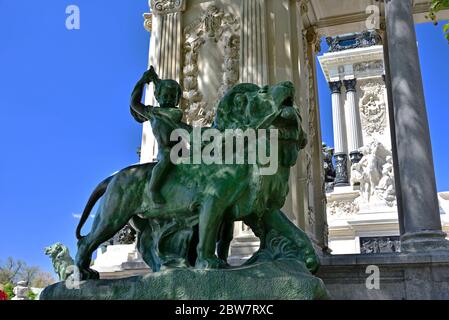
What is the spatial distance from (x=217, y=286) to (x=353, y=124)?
1893 centimetres

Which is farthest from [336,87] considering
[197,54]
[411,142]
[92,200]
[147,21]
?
[92,200]

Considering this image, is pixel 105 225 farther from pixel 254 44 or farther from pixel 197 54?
pixel 197 54

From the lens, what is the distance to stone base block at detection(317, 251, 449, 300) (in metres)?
7.22

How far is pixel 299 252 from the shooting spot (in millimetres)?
3633

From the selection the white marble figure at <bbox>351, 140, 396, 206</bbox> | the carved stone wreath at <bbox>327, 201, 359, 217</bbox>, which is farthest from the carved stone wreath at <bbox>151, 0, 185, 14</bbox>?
the white marble figure at <bbox>351, 140, 396, 206</bbox>

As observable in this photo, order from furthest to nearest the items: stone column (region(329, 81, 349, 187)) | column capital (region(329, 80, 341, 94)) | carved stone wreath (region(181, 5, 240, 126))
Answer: column capital (region(329, 80, 341, 94)), stone column (region(329, 81, 349, 187)), carved stone wreath (region(181, 5, 240, 126))

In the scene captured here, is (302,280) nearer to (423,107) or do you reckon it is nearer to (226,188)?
(226,188)

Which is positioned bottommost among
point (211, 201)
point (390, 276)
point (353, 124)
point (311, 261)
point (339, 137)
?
point (390, 276)

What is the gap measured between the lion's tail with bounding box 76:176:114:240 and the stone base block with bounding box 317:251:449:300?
4.81m

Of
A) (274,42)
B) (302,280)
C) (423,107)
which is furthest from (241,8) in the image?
(302,280)

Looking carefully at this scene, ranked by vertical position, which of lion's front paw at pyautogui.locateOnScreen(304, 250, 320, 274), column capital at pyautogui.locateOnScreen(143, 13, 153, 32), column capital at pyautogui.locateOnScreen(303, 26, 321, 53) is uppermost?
column capital at pyautogui.locateOnScreen(143, 13, 153, 32)

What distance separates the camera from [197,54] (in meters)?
9.47

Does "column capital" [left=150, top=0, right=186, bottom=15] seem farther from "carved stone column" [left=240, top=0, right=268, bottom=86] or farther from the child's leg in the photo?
the child's leg

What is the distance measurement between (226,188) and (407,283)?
5065 millimetres
